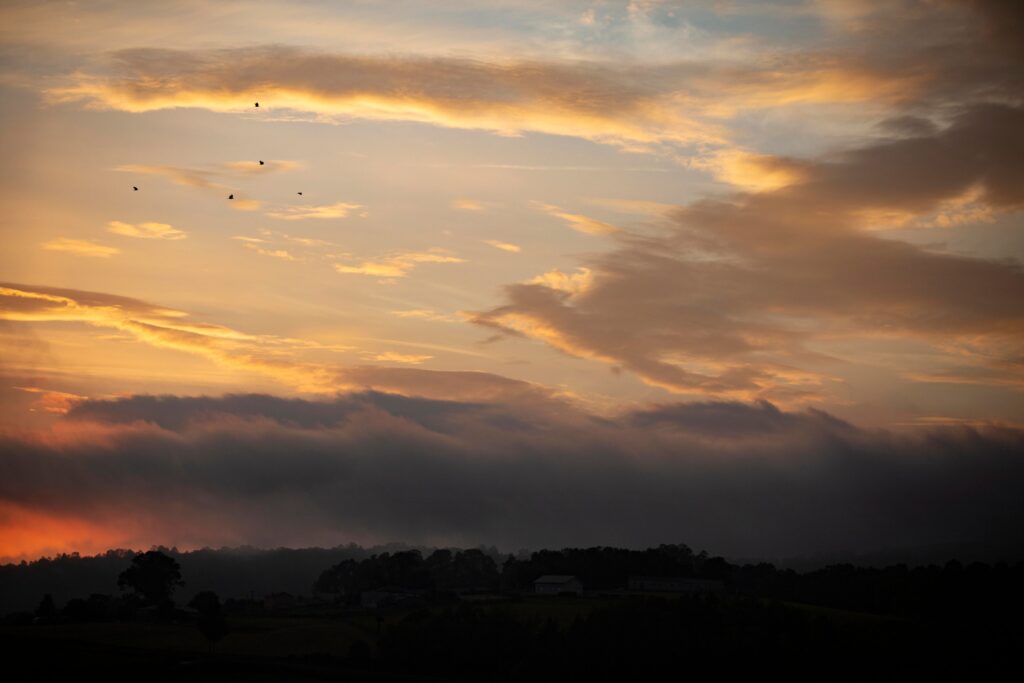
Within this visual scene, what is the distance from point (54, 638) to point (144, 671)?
126 feet

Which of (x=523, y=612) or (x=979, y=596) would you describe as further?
(x=979, y=596)

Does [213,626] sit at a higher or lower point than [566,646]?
higher

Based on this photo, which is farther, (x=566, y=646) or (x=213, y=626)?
(x=213, y=626)

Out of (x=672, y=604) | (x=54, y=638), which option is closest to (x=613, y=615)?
(x=672, y=604)

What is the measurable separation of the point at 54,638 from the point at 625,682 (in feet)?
277

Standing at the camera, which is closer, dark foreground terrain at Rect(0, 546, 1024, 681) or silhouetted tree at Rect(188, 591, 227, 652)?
dark foreground terrain at Rect(0, 546, 1024, 681)

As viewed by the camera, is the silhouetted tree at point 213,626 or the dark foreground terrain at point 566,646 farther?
the silhouetted tree at point 213,626

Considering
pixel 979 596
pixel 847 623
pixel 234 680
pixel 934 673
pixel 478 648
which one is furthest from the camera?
pixel 979 596

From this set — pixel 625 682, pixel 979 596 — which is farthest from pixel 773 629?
pixel 979 596

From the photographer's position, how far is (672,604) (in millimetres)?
164625

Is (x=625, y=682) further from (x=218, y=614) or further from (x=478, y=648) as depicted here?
(x=218, y=614)

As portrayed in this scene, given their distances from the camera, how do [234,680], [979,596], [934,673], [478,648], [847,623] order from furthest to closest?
[979,596]
[847,623]
[478,648]
[934,673]
[234,680]

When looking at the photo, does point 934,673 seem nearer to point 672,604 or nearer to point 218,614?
point 672,604

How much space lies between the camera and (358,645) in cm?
15500
